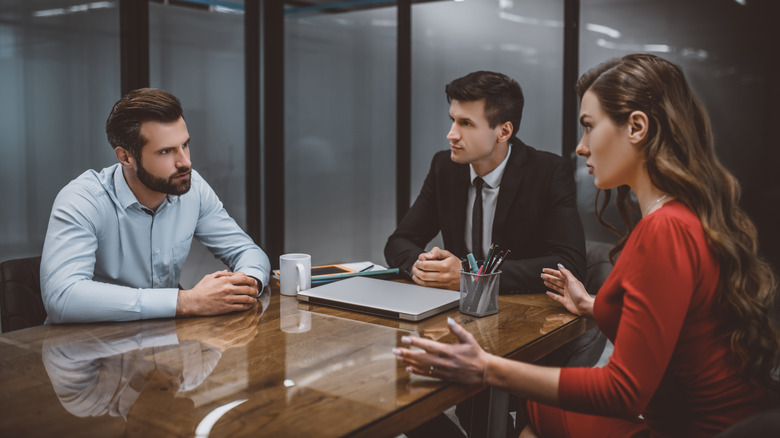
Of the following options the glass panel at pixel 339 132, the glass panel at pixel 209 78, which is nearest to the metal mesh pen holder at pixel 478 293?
the glass panel at pixel 339 132

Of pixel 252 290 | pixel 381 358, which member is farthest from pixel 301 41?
pixel 381 358

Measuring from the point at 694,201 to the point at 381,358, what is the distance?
709 millimetres

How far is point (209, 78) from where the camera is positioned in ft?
15.9

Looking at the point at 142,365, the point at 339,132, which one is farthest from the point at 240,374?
the point at 339,132

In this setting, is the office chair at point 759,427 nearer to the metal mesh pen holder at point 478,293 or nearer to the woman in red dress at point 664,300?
the woman in red dress at point 664,300

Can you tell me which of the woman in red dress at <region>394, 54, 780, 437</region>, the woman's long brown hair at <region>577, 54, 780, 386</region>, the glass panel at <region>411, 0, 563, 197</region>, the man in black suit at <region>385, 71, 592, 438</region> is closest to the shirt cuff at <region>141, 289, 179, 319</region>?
the woman in red dress at <region>394, 54, 780, 437</region>

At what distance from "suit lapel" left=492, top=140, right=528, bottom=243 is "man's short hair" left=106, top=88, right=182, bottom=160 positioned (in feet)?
3.95

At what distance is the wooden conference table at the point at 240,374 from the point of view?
100 cm

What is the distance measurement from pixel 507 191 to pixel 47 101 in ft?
9.80

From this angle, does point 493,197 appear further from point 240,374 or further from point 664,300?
point 240,374

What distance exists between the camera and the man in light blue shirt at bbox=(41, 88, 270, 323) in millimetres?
1585

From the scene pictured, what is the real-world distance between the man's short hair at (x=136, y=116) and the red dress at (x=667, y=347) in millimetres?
1394

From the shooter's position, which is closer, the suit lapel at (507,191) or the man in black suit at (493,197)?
the man in black suit at (493,197)

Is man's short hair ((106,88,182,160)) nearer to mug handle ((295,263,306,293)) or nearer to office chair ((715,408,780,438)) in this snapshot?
mug handle ((295,263,306,293))
